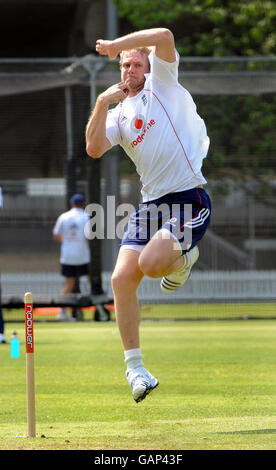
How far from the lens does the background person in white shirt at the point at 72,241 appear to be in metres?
16.3

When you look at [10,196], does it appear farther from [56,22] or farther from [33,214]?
[56,22]

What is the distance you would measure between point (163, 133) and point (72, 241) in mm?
9856

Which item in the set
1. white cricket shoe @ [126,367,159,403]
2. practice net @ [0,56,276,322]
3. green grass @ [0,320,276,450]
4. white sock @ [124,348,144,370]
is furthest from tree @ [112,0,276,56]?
white cricket shoe @ [126,367,159,403]

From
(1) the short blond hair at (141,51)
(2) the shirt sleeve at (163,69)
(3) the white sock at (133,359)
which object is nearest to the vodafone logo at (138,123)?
(2) the shirt sleeve at (163,69)

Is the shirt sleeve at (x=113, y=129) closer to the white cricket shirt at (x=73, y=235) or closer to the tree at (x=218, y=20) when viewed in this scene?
the white cricket shirt at (x=73, y=235)

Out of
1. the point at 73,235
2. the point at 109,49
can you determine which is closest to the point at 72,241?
the point at 73,235

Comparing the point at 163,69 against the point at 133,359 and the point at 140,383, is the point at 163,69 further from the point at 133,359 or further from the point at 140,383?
the point at 140,383

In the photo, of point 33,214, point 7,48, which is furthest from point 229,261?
point 7,48

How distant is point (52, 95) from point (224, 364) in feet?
23.5

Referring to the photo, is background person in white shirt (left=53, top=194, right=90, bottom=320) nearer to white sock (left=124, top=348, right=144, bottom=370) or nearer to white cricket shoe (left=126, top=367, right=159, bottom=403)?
white sock (left=124, top=348, right=144, bottom=370)

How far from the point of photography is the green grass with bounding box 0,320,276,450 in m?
6.11

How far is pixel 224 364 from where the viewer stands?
35.1ft

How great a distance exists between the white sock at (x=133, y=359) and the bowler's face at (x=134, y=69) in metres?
1.87

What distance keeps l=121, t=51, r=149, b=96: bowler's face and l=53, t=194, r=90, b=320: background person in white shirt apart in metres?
8.90
